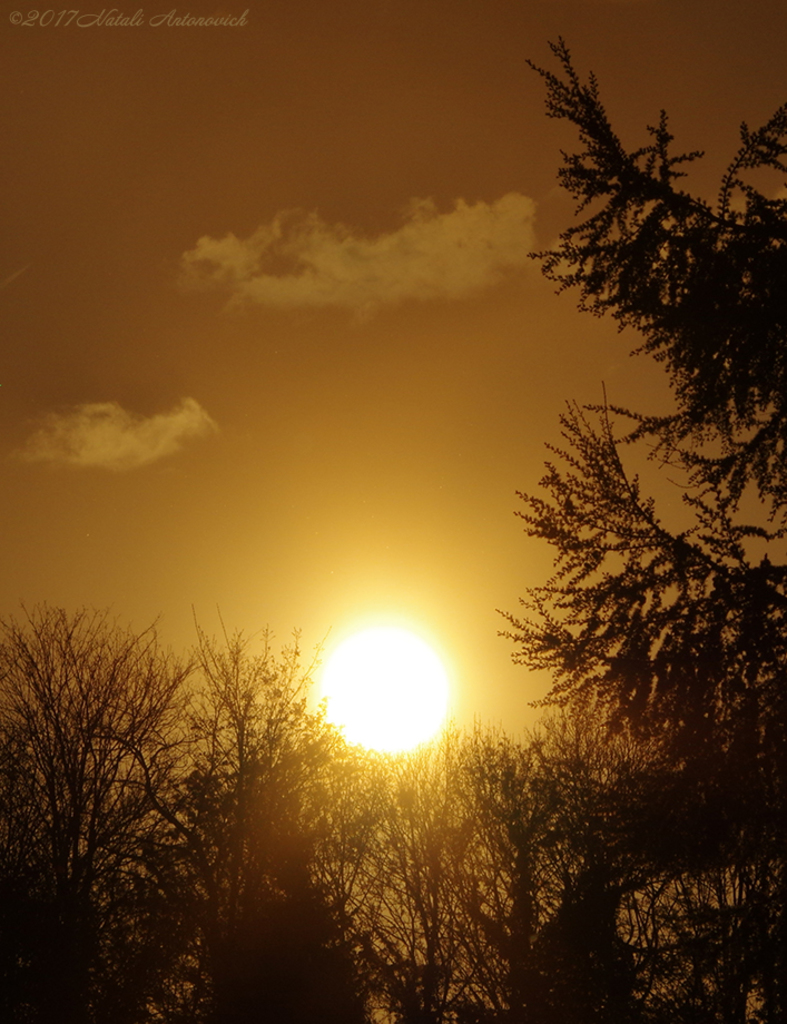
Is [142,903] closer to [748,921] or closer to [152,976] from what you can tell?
[152,976]

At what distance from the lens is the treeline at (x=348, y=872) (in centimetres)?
774

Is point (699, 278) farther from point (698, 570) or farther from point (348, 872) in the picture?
point (348, 872)

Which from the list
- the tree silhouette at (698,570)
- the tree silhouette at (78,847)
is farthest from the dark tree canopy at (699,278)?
the tree silhouette at (78,847)

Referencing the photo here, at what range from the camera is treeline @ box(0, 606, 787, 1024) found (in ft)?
25.4

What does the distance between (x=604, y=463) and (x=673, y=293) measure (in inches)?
74.3

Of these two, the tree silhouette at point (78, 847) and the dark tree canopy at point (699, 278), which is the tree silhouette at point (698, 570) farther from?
the tree silhouette at point (78, 847)

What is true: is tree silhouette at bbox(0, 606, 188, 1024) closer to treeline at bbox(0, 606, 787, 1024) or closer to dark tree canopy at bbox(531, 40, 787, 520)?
treeline at bbox(0, 606, 787, 1024)

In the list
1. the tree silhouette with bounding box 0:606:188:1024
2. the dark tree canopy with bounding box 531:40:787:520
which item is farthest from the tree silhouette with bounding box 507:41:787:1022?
the tree silhouette with bounding box 0:606:188:1024

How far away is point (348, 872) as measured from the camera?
87.1 feet

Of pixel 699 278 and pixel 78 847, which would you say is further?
pixel 78 847

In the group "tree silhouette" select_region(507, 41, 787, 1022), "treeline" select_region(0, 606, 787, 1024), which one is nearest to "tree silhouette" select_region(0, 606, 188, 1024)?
"treeline" select_region(0, 606, 787, 1024)

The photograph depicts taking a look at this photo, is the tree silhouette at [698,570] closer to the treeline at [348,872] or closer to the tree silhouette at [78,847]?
the treeline at [348,872]

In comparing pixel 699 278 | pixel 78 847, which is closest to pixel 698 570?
pixel 699 278

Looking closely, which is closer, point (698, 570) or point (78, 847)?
point (698, 570)
